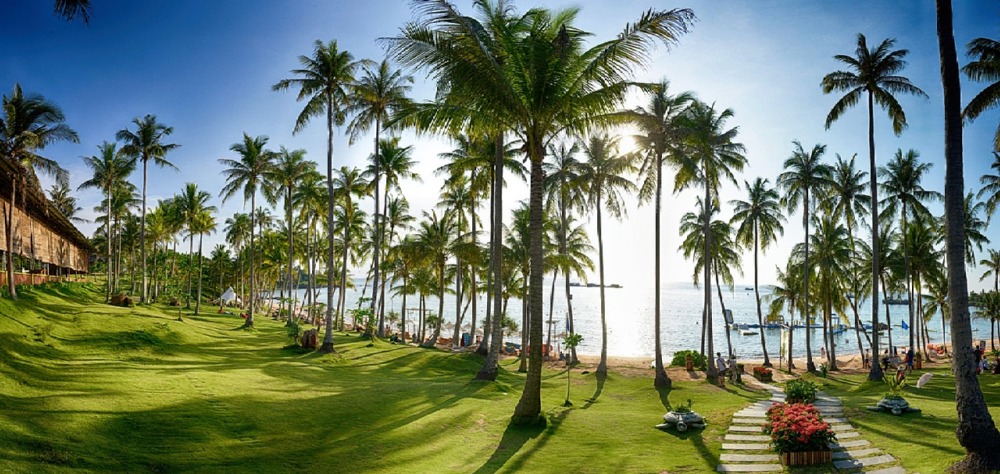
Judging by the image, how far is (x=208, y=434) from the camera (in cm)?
1117

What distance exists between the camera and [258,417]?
12719 mm

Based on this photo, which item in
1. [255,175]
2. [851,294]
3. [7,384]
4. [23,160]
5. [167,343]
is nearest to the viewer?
[7,384]

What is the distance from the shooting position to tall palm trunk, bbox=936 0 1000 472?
946 cm

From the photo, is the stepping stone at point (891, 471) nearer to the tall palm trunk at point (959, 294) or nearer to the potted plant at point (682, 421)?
the tall palm trunk at point (959, 294)

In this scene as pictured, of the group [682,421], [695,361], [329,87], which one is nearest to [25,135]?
[329,87]

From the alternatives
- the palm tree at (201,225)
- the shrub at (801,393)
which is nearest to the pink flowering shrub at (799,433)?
the shrub at (801,393)

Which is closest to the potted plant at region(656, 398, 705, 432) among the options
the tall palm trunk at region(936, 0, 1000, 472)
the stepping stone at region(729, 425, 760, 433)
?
the stepping stone at region(729, 425, 760, 433)

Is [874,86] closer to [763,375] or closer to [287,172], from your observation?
[763,375]

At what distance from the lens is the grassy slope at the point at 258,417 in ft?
33.0

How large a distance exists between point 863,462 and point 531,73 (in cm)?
1232

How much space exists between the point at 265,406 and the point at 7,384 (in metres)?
5.62

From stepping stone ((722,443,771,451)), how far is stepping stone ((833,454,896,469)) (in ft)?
5.83

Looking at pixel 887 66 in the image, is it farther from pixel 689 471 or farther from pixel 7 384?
pixel 7 384

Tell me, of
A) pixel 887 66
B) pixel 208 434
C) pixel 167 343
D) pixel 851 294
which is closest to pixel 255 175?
pixel 167 343
